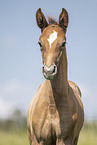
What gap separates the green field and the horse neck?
30.9 ft

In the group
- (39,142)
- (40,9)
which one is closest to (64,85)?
(39,142)

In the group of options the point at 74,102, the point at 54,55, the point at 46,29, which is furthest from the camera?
the point at 74,102

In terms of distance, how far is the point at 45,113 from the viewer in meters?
4.77

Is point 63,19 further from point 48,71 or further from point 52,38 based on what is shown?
point 48,71

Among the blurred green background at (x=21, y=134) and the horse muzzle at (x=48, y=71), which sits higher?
the horse muzzle at (x=48, y=71)

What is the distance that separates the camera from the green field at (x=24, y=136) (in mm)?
13997

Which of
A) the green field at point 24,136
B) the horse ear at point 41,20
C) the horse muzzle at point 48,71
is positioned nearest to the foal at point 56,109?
the horse ear at point 41,20

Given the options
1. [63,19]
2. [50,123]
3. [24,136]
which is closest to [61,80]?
[50,123]

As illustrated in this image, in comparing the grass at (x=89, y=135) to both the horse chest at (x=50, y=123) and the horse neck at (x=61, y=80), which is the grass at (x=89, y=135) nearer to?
the horse chest at (x=50, y=123)

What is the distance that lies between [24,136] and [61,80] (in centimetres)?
1235

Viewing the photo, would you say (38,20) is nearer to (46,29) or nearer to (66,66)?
(46,29)

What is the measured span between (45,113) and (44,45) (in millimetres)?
1302

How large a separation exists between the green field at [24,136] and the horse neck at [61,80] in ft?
30.9

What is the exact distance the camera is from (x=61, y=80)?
15.6ft
